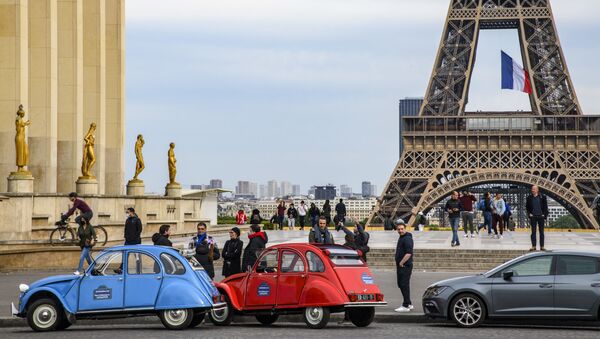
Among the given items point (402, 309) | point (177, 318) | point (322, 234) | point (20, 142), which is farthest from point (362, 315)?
point (20, 142)

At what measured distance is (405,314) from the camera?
955 inches

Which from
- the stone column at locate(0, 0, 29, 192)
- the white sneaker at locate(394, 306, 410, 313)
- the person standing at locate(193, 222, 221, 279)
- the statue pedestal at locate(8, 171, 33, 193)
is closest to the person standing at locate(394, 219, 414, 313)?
the white sneaker at locate(394, 306, 410, 313)

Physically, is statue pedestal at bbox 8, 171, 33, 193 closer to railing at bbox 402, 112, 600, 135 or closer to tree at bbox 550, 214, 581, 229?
railing at bbox 402, 112, 600, 135

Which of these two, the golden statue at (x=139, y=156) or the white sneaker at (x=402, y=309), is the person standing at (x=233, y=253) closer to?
the white sneaker at (x=402, y=309)

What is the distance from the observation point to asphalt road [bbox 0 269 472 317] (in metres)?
25.9

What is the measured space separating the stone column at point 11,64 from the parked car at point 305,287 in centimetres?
2144

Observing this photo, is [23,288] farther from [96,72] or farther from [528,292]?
[96,72]

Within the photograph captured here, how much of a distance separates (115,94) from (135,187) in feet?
16.2

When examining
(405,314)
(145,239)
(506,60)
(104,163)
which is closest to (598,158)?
(506,60)

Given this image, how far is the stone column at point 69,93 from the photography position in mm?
49656

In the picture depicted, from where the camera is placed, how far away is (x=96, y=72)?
179ft

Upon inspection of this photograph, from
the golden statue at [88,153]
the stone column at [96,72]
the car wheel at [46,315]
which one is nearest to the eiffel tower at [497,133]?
the stone column at [96,72]

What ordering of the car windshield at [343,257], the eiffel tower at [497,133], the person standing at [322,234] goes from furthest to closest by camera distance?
the eiffel tower at [497,133], the person standing at [322,234], the car windshield at [343,257]

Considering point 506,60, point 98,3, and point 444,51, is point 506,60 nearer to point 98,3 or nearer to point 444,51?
point 444,51
